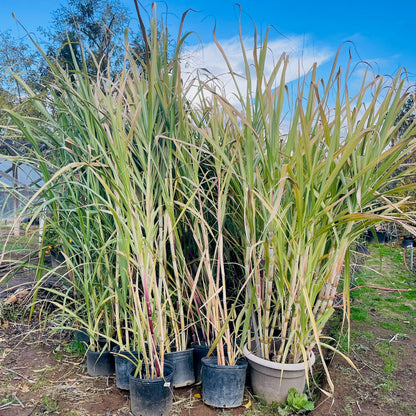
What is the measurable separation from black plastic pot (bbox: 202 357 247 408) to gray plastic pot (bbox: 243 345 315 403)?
0.07 meters

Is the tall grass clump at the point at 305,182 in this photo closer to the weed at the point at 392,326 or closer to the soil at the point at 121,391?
the soil at the point at 121,391

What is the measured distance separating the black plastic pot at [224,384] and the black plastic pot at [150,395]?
174 mm

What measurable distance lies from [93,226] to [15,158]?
0.45 m

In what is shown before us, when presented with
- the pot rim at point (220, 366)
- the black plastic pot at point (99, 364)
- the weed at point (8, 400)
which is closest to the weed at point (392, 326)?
the pot rim at point (220, 366)

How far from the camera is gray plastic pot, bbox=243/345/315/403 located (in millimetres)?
1480

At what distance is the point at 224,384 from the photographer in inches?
59.1

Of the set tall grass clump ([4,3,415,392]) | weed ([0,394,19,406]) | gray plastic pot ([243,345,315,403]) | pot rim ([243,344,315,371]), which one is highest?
tall grass clump ([4,3,415,392])

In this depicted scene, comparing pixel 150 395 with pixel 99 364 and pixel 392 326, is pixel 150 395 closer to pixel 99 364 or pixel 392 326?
pixel 99 364

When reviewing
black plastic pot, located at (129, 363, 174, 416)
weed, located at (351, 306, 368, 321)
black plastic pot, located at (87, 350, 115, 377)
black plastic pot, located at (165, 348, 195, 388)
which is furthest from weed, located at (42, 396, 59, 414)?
weed, located at (351, 306, 368, 321)

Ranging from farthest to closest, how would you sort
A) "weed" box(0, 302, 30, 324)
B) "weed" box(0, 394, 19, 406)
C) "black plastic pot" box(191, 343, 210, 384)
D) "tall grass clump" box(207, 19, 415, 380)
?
"weed" box(0, 302, 30, 324) → "black plastic pot" box(191, 343, 210, 384) → "weed" box(0, 394, 19, 406) → "tall grass clump" box(207, 19, 415, 380)

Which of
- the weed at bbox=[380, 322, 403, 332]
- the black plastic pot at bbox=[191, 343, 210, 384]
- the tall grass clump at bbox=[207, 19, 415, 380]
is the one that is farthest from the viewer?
the weed at bbox=[380, 322, 403, 332]

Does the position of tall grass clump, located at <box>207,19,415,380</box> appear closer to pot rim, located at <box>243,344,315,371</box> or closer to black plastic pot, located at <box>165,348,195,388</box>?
pot rim, located at <box>243,344,315,371</box>

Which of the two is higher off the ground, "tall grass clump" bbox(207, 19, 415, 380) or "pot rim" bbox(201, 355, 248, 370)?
"tall grass clump" bbox(207, 19, 415, 380)

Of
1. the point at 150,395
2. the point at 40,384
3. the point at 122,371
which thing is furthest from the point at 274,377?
the point at 40,384
